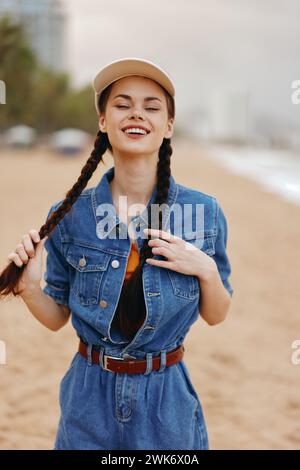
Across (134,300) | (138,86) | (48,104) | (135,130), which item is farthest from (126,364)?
(48,104)

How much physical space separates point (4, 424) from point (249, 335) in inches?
101

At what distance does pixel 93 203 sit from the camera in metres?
1.79

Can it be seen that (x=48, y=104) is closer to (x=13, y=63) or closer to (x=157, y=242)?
(x=13, y=63)

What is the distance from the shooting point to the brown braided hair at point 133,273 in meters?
1.70

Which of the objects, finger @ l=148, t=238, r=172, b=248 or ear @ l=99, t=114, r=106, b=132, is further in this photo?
ear @ l=99, t=114, r=106, b=132

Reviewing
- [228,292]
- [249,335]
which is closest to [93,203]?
[228,292]

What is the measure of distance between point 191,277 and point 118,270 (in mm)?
222

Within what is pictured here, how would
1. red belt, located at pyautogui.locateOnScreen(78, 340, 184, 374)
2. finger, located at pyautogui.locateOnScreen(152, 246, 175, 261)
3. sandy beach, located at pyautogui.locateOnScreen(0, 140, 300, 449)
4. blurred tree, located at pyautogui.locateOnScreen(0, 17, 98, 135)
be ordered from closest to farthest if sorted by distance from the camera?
finger, located at pyautogui.locateOnScreen(152, 246, 175, 261) → red belt, located at pyautogui.locateOnScreen(78, 340, 184, 374) → sandy beach, located at pyautogui.locateOnScreen(0, 140, 300, 449) → blurred tree, located at pyautogui.locateOnScreen(0, 17, 98, 135)

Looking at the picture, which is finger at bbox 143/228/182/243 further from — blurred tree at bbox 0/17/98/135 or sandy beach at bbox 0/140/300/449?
blurred tree at bbox 0/17/98/135

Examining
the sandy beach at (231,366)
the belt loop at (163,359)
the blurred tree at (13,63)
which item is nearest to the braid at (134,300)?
the belt loop at (163,359)

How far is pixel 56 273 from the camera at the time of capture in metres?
1.89

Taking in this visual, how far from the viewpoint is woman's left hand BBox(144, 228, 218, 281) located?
5.39ft

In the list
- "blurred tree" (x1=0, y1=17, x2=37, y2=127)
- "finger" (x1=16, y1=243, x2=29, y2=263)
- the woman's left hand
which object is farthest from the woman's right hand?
"blurred tree" (x1=0, y1=17, x2=37, y2=127)
